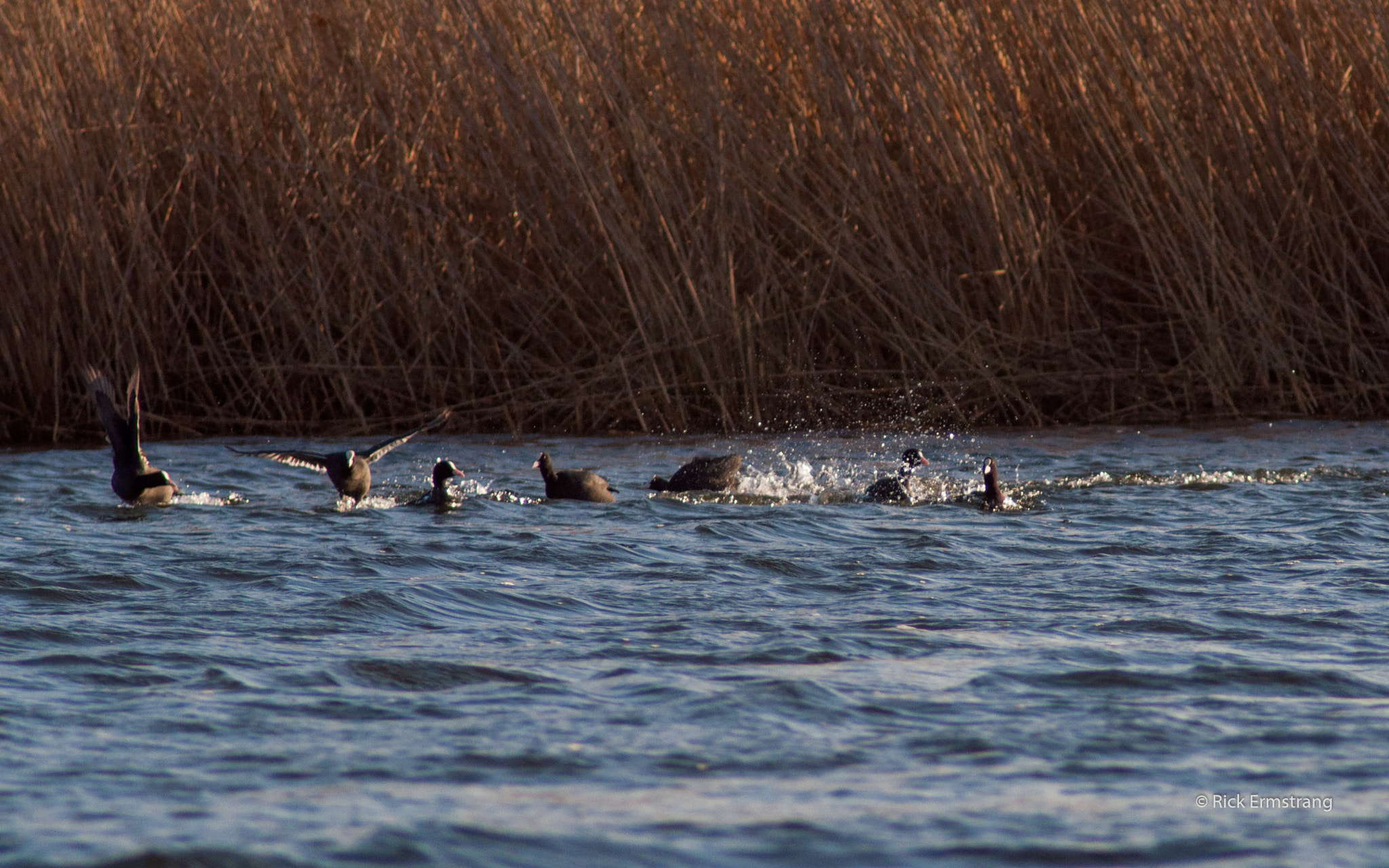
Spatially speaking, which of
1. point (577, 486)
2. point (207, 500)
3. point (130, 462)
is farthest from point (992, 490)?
point (130, 462)

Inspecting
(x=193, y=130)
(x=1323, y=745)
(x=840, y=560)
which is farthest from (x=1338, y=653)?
(x=193, y=130)

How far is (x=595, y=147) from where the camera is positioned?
9.30 m

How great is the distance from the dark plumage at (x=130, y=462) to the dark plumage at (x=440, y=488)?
106 centimetres

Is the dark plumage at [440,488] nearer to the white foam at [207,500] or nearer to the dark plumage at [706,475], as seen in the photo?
the white foam at [207,500]

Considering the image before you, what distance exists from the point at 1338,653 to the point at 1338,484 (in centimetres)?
339

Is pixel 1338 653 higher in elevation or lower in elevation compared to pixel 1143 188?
lower

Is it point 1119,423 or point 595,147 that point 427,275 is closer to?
point 595,147

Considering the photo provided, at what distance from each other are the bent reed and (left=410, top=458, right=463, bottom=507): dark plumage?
1773mm

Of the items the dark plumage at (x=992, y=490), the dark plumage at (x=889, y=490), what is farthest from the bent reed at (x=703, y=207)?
the dark plumage at (x=992, y=490)

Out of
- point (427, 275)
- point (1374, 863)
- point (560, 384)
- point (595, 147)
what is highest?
→ point (595, 147)

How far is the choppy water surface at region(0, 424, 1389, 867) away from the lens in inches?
118

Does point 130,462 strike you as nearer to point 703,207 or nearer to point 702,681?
point 703,207

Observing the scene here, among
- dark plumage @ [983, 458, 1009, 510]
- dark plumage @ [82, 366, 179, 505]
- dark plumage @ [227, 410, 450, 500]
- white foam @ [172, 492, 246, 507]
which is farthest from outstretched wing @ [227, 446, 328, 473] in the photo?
dark plumage @ [983, 458, 1009, 510]

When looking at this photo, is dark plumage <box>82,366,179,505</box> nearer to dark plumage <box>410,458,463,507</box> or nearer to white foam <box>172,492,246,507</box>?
white foam <box>172,492,246,507</box>
